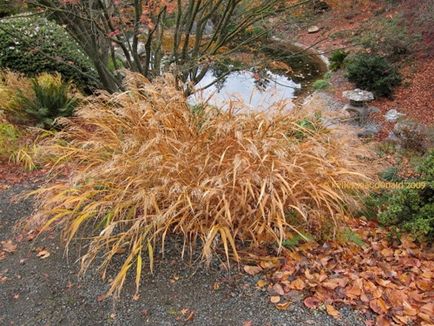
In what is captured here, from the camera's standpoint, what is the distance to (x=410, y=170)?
396 centimetres

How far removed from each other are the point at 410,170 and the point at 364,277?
2.00 m

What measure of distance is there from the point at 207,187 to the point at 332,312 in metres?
1.01

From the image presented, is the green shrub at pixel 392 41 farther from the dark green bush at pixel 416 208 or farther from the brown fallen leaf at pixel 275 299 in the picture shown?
the brown fallen leaf at pixel 275 299

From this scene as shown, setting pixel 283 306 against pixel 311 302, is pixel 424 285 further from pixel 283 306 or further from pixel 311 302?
pixel 283 306

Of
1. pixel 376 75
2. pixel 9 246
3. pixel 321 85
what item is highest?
pixel 376 75

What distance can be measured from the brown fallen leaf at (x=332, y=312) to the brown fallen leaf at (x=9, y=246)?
2.15 meters

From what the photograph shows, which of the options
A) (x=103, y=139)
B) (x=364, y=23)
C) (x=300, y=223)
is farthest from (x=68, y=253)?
(x=364, y=23)

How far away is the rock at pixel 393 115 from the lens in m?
6.87

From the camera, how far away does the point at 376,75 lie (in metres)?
7.82

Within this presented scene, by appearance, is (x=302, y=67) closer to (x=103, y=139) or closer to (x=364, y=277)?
(x=103, y=139)

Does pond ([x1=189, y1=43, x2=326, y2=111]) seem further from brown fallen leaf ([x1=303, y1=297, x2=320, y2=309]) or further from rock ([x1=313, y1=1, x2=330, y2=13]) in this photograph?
brown fallen leaf ([x1=303, y1=297, x2=320, y2=309])

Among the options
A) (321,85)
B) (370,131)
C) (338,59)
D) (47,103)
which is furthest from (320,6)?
(47,103)

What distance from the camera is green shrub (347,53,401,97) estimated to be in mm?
7730

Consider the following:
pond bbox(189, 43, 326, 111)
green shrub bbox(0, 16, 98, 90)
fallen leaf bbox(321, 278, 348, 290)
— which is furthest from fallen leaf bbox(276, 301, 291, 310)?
green shrub bbox(0, 16, 98, 90)
